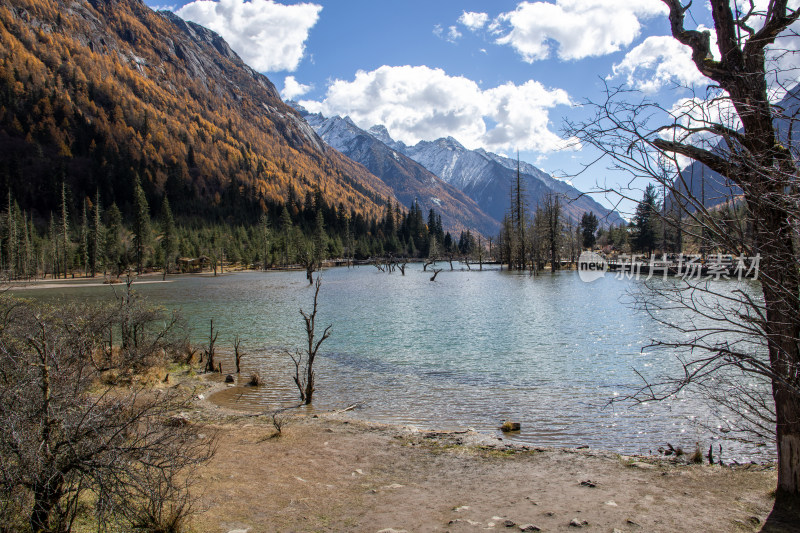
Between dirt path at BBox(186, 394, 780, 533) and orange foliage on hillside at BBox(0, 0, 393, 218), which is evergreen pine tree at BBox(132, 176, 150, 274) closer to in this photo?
orange foliage on hillside at BBox(0, 0, 393, 218)

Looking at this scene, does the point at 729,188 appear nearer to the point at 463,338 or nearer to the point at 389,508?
the point at 389,508

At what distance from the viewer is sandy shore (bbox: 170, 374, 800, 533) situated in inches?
235

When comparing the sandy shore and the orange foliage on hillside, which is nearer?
the sandy shore

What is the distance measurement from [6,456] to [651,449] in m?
11.1

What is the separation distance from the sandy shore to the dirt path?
0.02 metres

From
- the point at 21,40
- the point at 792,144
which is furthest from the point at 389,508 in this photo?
the point at 21,40

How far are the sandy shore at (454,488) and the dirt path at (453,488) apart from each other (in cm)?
2

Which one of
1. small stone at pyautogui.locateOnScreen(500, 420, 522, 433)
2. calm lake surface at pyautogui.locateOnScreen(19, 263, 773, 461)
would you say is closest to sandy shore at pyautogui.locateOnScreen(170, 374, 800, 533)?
small stone at pyautogui.locateOnScreen(500, 420, 522, 433)

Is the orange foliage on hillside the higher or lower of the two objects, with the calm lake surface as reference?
higher

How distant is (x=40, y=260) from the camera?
8081 centimetres

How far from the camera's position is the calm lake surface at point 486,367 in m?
11.4

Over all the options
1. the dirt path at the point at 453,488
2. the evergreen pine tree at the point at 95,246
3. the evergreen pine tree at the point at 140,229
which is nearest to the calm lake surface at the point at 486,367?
the dirt path at the point at 453,488

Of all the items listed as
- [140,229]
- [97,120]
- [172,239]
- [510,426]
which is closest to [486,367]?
[510,426]

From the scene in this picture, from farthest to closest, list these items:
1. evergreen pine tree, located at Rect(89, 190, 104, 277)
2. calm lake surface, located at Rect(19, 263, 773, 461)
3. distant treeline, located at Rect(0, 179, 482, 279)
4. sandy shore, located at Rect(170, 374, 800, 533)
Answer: evergreen pine tree, located at Rect(89, 190, 104, 277) < distant treeline, located at Rect(0, 179, 482, 279) < calm lake surface, located at Rect(19, 263, 773, 461) < sandy shore, located at Rect(170, 374, 800, 533)
